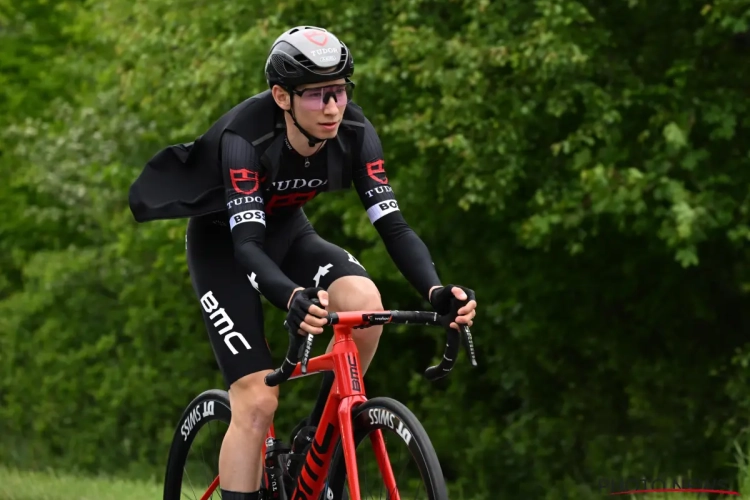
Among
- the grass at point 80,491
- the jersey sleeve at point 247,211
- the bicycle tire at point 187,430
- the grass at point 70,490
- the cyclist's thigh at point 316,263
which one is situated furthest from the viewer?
the grass at point 70,490

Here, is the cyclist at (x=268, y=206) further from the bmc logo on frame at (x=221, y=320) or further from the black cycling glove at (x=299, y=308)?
the black cycling glove at (x=299, y=308)

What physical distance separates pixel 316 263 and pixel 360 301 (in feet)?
1.16

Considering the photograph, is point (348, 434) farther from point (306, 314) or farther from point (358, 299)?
point (358, 299)

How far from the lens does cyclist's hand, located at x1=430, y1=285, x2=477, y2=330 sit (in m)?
4.46

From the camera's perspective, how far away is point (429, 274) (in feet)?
15.7

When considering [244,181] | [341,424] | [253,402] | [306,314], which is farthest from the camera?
[253,402]

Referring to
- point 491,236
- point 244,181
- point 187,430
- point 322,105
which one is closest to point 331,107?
point 322,105

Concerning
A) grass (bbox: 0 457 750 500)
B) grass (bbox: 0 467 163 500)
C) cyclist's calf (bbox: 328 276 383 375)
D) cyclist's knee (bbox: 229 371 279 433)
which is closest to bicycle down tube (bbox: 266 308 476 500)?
cyclist's knee (bbox: 229 371 279 433)

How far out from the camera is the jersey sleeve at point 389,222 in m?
4.81

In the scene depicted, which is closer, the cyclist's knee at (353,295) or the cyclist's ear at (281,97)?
the cyclist's ear at (281,97)

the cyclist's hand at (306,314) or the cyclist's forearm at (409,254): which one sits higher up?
the cyclist's forearm at (409,254)

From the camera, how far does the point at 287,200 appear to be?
17.0ft

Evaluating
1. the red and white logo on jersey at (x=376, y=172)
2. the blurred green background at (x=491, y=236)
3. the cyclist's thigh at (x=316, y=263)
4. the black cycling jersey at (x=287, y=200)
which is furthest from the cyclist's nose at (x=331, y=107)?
the blurred green background at (x=491, y=236)

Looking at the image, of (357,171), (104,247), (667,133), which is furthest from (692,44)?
(104,247)
